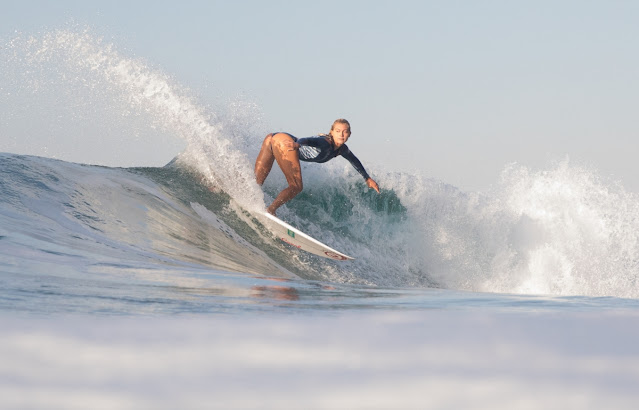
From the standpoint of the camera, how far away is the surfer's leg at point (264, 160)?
25.1 ft

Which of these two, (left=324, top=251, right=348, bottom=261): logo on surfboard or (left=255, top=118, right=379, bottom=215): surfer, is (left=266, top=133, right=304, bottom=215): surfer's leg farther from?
(left=324, top=251, right=348, bottom=261): logo on surfboard

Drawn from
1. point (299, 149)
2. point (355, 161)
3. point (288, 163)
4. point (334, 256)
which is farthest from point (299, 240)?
point (355, 161)

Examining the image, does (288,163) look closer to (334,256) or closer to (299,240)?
(299,240)

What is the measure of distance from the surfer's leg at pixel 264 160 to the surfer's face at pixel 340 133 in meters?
0.77

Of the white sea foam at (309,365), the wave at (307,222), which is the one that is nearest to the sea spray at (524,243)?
the wave at (307,222)

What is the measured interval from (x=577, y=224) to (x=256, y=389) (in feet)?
38.4

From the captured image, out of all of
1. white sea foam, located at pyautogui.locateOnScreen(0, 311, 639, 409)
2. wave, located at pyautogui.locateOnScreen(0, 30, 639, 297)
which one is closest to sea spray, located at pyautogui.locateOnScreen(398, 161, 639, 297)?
wave, located at pyautogui.locateOnScreen(0, 30, 639, 297)

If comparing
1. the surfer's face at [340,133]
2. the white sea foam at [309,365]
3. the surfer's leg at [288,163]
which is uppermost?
the surfer's face at [340,133]

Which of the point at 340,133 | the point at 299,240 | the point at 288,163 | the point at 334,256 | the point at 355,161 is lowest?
the point at 334,256

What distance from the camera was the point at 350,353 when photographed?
1790mm

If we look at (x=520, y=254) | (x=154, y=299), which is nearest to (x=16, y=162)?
(x=154, y=299)

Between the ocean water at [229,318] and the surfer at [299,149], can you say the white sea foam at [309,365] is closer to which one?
the ocean water at [229,318]

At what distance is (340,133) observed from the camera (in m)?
7.36

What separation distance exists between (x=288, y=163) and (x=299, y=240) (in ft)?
2.95
